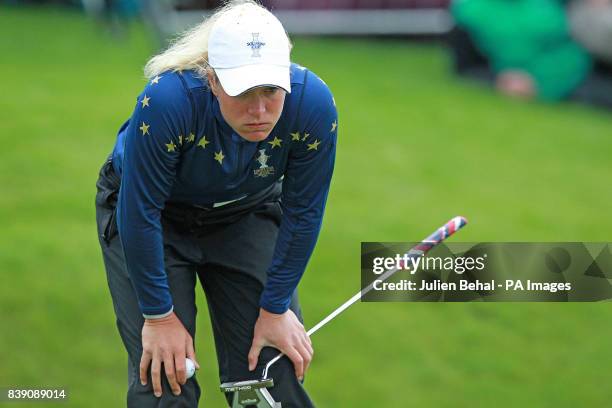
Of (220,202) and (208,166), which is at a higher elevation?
(208,166)

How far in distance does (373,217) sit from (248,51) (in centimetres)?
A: 449

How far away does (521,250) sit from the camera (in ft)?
20.4

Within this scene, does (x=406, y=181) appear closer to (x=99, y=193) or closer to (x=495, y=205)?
(x=495, y=205)

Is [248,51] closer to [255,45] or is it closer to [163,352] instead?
[255,45]

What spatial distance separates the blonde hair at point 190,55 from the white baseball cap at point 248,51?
0.07 metres

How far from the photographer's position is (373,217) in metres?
7.62

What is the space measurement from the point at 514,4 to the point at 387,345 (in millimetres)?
6439

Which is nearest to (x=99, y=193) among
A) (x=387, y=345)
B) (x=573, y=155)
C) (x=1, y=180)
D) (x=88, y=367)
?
(x=88, y=367)

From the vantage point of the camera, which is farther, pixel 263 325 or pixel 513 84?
pixel 513 84

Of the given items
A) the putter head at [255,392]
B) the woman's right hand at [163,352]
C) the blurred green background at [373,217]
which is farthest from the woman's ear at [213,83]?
the blurred green background at [373,217]

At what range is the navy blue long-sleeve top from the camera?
3266mm

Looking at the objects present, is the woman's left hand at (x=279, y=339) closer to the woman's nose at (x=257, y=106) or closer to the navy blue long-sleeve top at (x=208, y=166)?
the navy blue long-sleeve top at (x=208, y=166)

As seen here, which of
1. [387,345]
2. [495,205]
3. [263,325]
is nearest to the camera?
[263,325]

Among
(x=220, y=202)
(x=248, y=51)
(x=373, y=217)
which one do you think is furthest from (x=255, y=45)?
(x=373, y=217)
